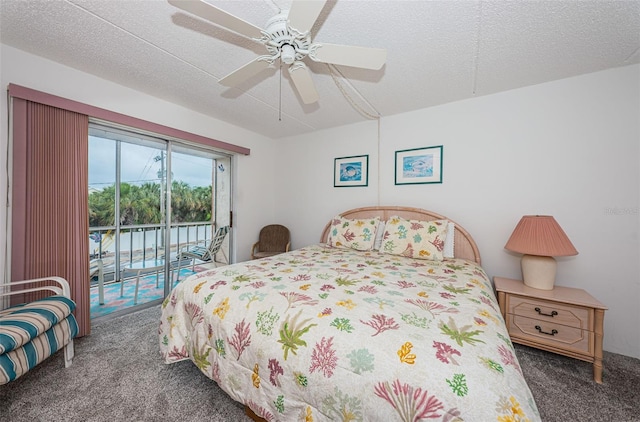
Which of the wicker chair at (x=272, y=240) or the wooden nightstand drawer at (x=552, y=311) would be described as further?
the wicker chair at (x=272, y=240)

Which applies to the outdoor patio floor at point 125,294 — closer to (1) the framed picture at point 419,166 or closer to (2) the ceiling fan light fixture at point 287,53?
(2) the ceiling fan light fixture at point 287,53

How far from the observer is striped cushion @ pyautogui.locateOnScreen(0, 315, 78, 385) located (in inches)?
50.8

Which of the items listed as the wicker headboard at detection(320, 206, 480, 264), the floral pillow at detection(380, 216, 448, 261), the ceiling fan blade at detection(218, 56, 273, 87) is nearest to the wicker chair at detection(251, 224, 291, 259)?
the wicker headboard at detection(320, 206, 480, 264)

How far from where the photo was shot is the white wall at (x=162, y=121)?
190cm

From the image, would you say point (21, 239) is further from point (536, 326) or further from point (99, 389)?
point (536, 326)

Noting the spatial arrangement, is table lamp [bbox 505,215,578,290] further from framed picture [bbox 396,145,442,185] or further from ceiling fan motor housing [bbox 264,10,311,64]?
ceiling fan motor housing [bbox 264,10,311,64]

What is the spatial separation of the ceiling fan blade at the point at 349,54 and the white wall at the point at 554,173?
65.8 inches

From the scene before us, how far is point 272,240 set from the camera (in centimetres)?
396

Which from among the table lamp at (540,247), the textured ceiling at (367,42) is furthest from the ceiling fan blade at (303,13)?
the table lamp at (540,247)

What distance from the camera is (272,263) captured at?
2160mm

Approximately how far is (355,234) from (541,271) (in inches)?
66.0

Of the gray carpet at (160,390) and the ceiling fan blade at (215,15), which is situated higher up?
the ceiling fan blade at (215,15)

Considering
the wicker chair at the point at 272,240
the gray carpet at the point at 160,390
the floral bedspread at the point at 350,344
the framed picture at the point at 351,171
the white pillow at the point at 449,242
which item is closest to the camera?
the floral bedspread at the point at 350,344

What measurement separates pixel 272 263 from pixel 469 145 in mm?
2445
